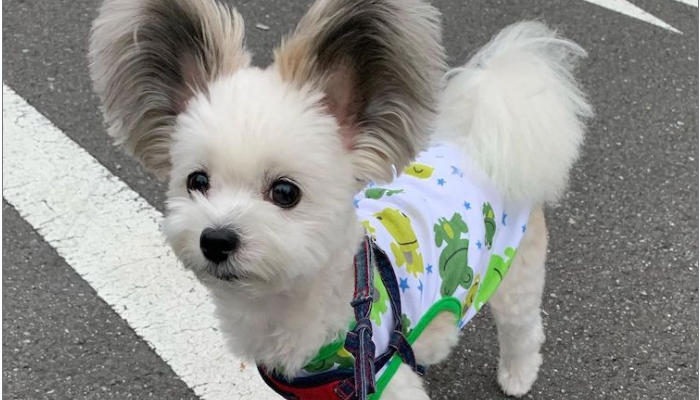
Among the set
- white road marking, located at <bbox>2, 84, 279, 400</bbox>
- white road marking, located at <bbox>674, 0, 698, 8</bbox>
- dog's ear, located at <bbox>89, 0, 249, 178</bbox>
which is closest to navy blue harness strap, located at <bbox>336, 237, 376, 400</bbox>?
dog's ear, located at <bbox>89, 0, 249, 178</bbox>

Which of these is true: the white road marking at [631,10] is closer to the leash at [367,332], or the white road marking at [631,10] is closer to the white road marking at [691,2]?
the white road marking at [691,2]

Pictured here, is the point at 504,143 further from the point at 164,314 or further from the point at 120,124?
the point at 164,314

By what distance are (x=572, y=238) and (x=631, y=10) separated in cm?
193

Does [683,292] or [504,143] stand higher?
[504,143]

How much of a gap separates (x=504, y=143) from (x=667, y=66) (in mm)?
2348

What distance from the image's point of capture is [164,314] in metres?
2.66

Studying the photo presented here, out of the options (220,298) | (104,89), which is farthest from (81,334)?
(104,89)

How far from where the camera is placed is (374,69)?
1.67m

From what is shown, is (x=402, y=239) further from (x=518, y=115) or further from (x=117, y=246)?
(x=117, y=246)

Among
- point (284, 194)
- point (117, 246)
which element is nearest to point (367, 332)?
point (284, 194)

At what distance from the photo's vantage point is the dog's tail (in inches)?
86.4

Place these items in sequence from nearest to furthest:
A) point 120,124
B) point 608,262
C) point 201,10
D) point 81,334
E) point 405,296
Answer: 1. point 201,10
2. point 120,124
3. point 405,296
4. point 81,334
5. point 608,262

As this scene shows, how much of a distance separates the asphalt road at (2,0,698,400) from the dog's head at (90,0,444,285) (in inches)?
40.9

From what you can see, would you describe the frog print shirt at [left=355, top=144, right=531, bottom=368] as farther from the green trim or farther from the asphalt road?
the asphalt road
